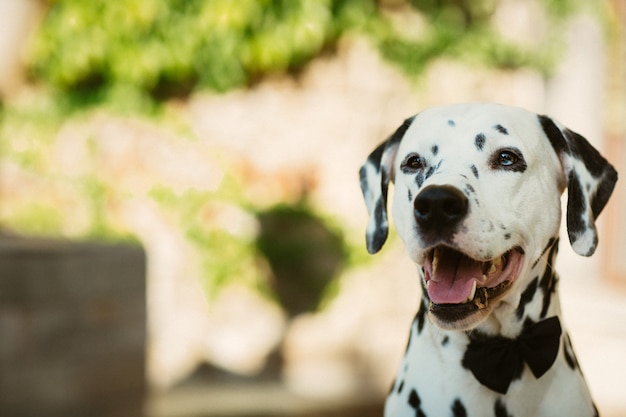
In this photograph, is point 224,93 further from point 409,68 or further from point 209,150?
point 409,68

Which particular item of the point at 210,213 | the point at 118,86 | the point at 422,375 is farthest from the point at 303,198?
the point at 422,375

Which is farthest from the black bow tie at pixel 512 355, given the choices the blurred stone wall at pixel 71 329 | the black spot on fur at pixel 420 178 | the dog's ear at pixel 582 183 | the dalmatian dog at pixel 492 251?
the blurred stone wall at pixel 71 329

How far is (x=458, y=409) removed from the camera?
86.3 inches

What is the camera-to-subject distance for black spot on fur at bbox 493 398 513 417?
7.09ft

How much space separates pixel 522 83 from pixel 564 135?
15.9ft

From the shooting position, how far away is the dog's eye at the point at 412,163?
2.29m

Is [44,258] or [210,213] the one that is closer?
[44,258]

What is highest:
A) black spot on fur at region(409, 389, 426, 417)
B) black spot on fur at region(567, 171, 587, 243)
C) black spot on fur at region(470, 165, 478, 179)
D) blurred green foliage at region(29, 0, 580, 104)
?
blurred green foliage at region(29, 0, 580, 104)

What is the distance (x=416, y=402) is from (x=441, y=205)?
631 millimetres

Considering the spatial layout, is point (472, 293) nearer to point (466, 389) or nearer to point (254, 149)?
point (466, 389)

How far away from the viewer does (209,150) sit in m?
6.63

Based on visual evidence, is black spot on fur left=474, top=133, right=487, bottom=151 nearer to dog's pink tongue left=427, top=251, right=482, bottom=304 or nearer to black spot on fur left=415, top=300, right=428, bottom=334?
dog's pink tongue left=427, top=251, right=482, bottom=304

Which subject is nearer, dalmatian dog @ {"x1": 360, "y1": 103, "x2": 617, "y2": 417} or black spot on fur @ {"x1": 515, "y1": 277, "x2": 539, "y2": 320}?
dalmatian dog @ {"x1": 360, "y1": 103, "x2": 617, "y2": 417}

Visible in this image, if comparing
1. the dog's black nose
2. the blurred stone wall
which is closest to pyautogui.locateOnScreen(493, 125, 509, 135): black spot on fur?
the dog's black nose
